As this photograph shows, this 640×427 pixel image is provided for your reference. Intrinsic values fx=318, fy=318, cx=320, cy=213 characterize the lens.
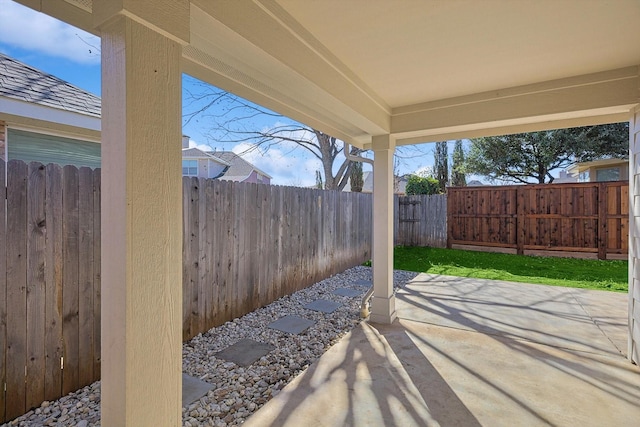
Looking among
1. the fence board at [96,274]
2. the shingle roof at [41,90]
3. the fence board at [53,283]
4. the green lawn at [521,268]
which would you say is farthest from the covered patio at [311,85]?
the shingle roof at [41,90]

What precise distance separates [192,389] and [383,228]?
253 centimetres

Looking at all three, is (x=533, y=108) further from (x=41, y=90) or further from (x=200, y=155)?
(x=200, y=155)

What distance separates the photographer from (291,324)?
149 inches

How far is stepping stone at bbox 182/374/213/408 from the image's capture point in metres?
2.27

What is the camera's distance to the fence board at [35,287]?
2090 mm

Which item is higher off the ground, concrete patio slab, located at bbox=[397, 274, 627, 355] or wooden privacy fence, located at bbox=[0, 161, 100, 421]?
wooden privacy fence, located at bbox=[0, 161, 100, 421]

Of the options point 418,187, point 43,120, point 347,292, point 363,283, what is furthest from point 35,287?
point 418,187

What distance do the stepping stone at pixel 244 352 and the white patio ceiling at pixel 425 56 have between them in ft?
7.65

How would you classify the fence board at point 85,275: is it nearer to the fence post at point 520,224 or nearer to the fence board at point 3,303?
the fence board at point 3,303

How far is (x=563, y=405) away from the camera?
7.34ft

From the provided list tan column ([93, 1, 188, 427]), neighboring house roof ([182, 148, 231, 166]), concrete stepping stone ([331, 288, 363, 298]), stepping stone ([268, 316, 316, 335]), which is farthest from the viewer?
neighboring house roof ([182, 148, 231, 166])

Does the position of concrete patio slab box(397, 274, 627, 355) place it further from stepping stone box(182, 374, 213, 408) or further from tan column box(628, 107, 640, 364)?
stepping stone box(182, 374, 213, 408)

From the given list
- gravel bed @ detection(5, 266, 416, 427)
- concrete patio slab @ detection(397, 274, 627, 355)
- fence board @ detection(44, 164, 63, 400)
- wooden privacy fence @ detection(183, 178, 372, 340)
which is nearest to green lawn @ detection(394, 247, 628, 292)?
concrete patio slab @ detection(397, 274, 627, 355)

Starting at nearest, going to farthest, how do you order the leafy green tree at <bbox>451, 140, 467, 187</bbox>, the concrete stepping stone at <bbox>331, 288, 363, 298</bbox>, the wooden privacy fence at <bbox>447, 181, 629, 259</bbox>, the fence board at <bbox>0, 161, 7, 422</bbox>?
the fence board at <bbox>0, 161, 7, 422</bbox>, the concrete stepping stone at <bbox>331, 288, 363, 298</bbox>, the wooden privacy fence at <bbox>447, 181, 629, 259</bbox>, the leafy green tree at <bbox>451, 140, 467, 187</bbox>
